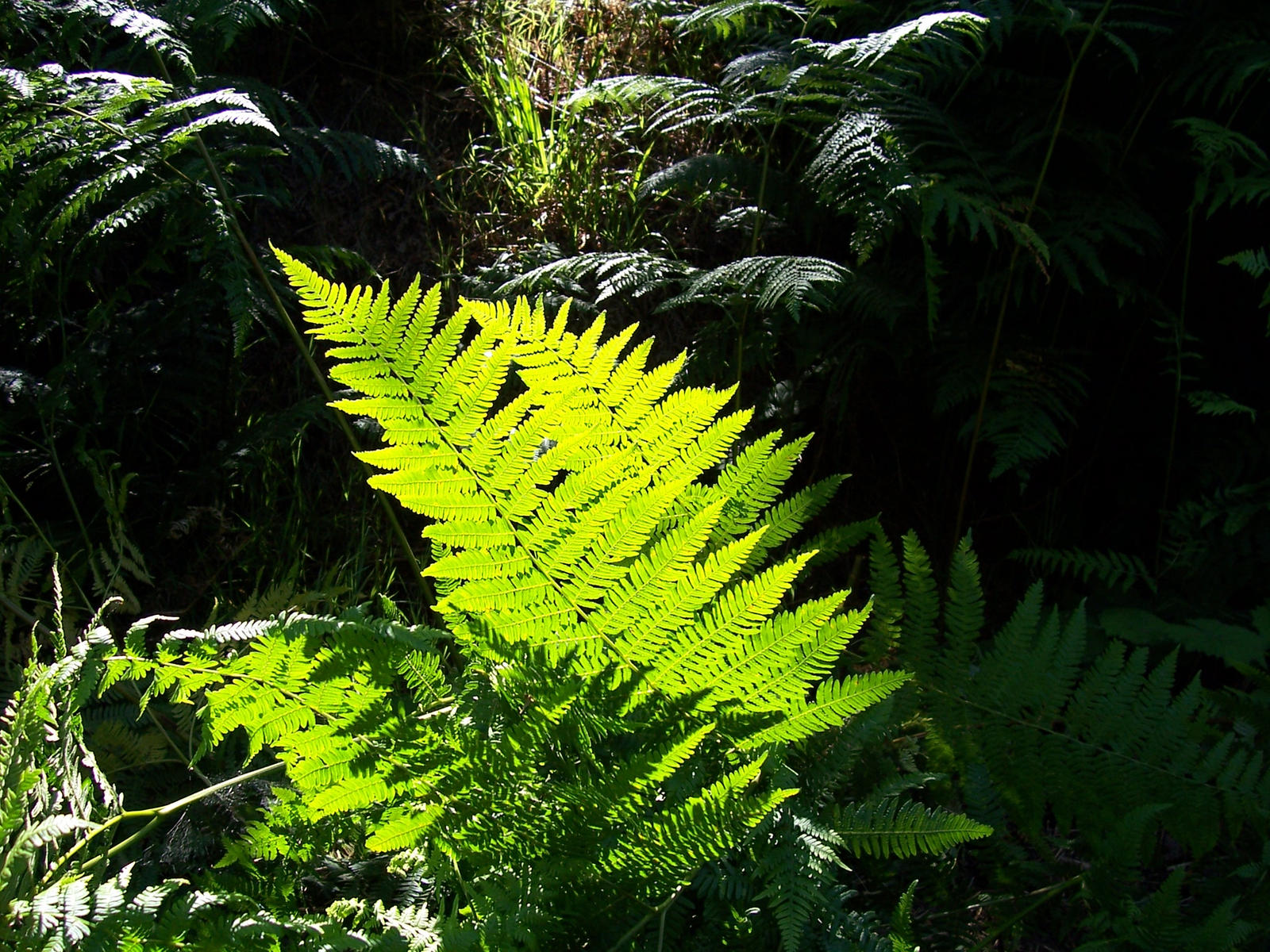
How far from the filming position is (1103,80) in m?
2.53

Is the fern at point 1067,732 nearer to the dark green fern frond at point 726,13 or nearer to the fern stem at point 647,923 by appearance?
the fern stem at point 647,923

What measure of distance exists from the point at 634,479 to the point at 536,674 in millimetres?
210

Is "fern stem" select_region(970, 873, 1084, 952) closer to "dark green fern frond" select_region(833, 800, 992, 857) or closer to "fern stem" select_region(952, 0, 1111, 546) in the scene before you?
"dark green fern frond" select_region(833, 800, 992, 857)

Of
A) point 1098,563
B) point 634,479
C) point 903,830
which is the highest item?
point 634,479

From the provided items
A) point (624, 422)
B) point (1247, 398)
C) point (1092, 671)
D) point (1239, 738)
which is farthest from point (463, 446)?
point (1247, 398)

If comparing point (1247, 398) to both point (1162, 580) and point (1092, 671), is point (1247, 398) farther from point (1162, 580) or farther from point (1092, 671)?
point (1092, 671)

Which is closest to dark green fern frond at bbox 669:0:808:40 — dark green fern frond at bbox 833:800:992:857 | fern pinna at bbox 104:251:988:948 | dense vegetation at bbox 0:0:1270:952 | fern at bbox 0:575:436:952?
dense vegetation at bbox 0:0:1270:952

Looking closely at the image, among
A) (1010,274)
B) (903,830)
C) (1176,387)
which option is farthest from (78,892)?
(1176,387)

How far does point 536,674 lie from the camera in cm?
86

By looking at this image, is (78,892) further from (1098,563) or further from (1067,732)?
(1098,563)

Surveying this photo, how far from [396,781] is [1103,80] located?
2.66 m

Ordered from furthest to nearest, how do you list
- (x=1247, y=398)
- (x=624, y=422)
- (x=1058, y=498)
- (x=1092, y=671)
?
(x=1058, y=498)
(x=1247, y=398)
(x=1092, y=671)
(x=624, y=422)

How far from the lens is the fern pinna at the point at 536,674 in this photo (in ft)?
2.80

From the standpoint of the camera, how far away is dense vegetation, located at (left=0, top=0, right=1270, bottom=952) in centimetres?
88
